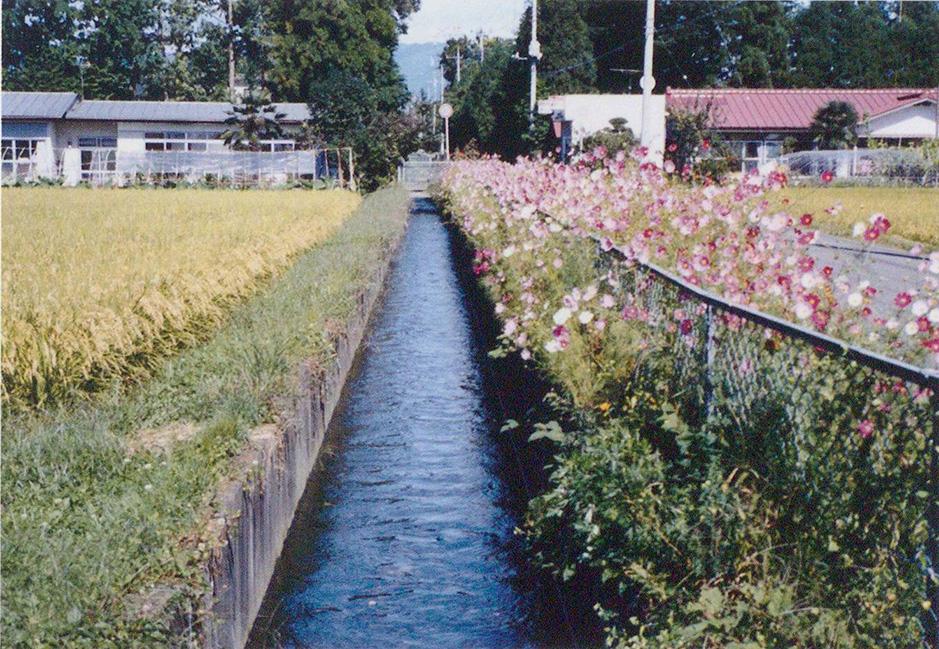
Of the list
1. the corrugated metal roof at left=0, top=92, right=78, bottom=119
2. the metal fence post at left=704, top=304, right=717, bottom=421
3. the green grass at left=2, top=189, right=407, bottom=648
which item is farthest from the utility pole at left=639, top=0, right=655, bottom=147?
the corrugated metal roof at left=0, top=92, right=78, bottom=119

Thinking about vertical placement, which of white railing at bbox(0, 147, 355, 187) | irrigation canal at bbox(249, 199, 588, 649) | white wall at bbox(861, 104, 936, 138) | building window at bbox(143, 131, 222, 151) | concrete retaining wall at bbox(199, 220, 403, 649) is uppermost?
white wall at bbox(861, 104, 936, 138)

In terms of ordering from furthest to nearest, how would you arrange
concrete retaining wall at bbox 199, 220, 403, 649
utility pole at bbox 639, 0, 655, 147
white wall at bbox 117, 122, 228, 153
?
white wall at bbox 117, 122, 228, 153 < utility pole at bbox 639, 0, 655, 147 < concrete retaining wall at bbox 199, 220, 403, 649

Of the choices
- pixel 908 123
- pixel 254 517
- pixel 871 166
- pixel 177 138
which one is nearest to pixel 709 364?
pixel 254 517

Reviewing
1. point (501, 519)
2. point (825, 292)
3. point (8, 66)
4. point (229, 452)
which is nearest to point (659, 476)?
point (825, 292)

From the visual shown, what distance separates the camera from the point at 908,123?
54.5m

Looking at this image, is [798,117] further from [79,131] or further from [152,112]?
[79,131]

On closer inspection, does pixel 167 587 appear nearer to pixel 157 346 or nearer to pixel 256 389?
pixel 256 389

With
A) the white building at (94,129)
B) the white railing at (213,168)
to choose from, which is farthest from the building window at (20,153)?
the white railing at (213,168)

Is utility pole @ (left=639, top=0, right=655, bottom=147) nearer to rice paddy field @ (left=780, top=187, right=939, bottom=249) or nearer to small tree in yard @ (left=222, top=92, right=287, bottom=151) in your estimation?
rice paddy field @ (left=780, top=187, right=939, bottom=249)

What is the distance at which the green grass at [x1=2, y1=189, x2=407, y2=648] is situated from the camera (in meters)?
3.27

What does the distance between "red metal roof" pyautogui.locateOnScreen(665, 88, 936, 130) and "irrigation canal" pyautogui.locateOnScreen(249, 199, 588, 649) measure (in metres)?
45.0

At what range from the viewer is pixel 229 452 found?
5.12 meters

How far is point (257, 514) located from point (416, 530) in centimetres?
161

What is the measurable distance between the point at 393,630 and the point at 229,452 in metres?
1.14
